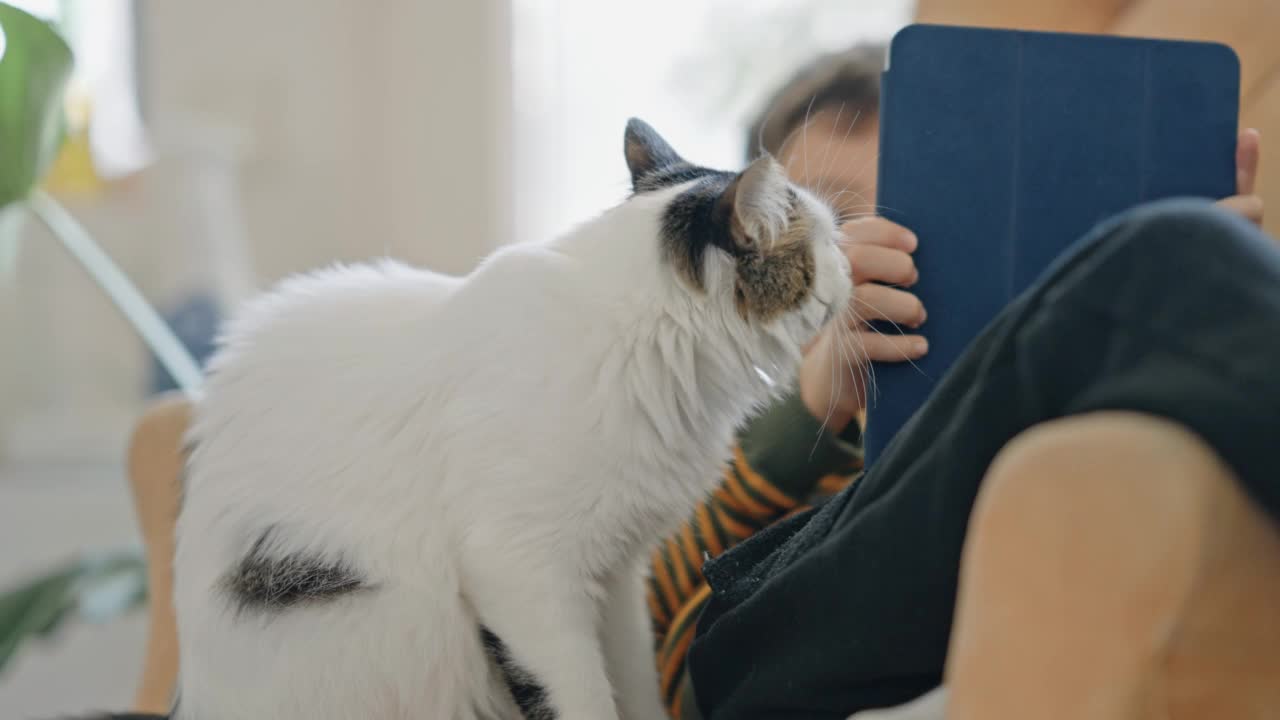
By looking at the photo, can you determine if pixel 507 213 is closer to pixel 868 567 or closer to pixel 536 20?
pixel 536 20

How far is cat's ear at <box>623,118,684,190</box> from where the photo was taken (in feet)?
3.18

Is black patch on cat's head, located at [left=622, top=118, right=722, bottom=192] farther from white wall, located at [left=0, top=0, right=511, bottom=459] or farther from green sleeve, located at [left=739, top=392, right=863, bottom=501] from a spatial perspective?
white wall, located at [left=0, top=0, right=511, bottom=459]

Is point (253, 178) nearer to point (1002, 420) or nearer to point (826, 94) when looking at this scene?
point (826, 94)

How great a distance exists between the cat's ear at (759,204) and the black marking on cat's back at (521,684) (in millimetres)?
356

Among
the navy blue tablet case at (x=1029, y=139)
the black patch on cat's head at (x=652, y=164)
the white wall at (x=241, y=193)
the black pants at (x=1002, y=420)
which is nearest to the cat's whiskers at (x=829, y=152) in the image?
the black patch on cat's head at (x=652, y=164)

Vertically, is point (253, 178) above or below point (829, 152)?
below

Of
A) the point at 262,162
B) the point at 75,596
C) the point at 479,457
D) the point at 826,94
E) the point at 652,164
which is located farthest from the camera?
the point at 262,162

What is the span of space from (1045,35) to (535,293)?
1.45ft

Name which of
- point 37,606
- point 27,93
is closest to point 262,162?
point 27,93

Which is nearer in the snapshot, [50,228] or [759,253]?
[759,253]

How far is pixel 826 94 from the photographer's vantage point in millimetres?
1357

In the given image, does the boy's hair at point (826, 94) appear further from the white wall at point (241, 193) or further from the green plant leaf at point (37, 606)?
the green plant leaf at point (37, 606)

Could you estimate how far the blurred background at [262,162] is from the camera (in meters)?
2.11

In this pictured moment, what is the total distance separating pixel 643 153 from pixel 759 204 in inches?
7.8
